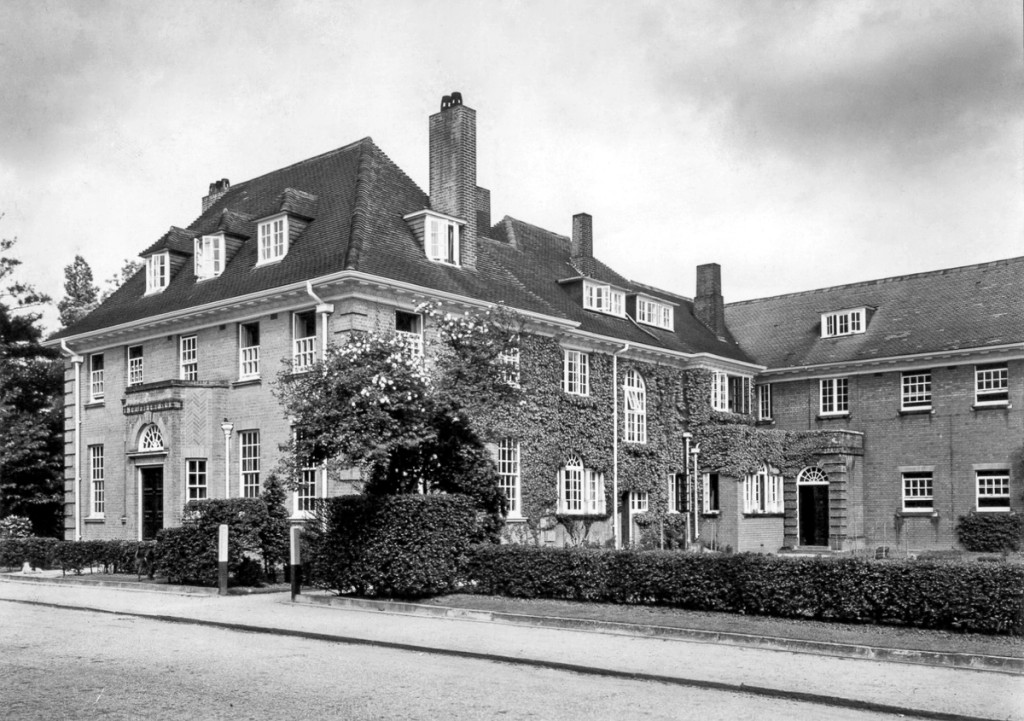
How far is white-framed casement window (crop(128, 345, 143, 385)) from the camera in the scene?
32.6 m

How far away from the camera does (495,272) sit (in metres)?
32.6

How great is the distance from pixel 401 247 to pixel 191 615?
44.4 feet

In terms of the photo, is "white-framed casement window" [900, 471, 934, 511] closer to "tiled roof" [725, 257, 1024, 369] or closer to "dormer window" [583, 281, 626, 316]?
"tiled roof" [725, 257, 1024, 369]

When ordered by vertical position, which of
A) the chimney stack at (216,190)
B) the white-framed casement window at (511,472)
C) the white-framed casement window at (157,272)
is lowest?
the white-framed casement window at (511,472)

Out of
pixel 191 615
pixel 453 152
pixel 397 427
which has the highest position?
pixel 453 152

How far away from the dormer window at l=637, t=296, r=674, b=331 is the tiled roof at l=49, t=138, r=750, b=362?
0.58 meters

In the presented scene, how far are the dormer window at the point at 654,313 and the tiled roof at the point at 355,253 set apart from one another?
58 cm

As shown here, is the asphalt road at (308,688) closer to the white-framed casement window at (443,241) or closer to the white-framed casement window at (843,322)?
the white-framed casement window at (443,241)

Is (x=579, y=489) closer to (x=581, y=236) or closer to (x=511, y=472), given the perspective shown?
(x=511, y=472)

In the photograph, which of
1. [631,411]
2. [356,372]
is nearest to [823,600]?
[356,372]

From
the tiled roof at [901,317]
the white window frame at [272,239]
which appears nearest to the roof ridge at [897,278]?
the tiled roof at [901,317]

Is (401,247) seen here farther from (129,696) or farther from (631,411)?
(129,696)

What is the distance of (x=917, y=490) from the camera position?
39.0 m

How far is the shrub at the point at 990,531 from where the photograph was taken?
3534 centimetres
